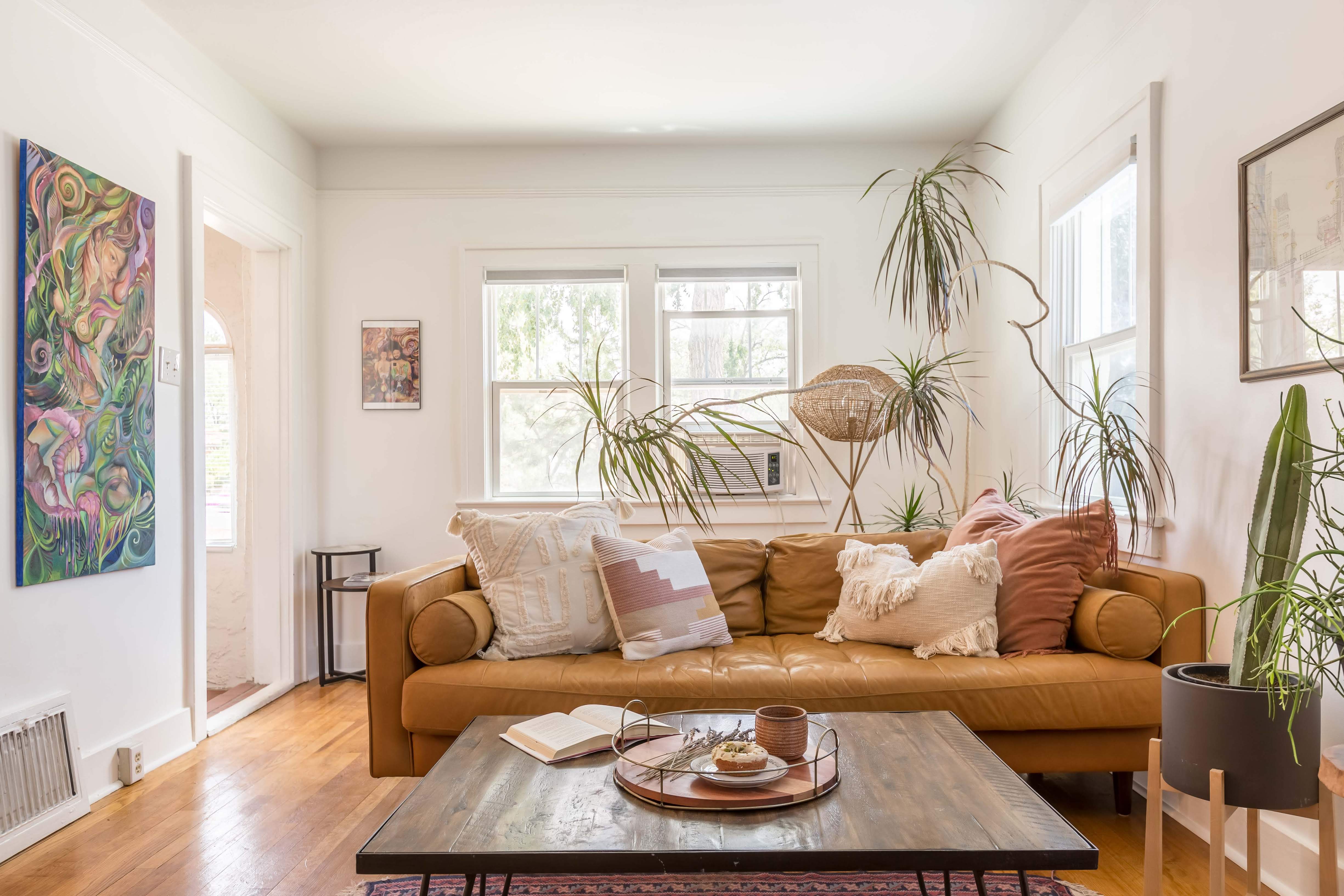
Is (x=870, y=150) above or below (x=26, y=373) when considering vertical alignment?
above

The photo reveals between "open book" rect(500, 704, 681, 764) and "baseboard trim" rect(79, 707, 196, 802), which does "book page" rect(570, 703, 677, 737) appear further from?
"baseboard trim" rect(79, 707, 196, 802)

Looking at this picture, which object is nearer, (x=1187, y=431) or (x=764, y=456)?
(x=1187, y=431)

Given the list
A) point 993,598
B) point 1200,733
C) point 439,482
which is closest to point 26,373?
point 439,482

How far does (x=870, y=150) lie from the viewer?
4.66 meters

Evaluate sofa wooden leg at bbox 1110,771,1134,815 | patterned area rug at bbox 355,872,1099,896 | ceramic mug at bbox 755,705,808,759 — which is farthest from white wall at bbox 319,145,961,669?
ceramic mug at bbox 755,705,808,759

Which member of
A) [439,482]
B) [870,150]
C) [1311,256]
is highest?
[870,150]

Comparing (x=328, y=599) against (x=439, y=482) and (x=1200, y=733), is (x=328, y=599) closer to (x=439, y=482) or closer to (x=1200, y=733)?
(x=439, y=482)

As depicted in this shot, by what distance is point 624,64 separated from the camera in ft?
12.3

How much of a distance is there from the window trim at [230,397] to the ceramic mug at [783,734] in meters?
4.01

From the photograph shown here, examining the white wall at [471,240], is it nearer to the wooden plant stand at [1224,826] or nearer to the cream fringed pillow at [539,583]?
the cream fringed pillow at [539,583]

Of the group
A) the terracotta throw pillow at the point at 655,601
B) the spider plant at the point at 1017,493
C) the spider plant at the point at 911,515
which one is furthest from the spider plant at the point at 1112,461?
the terracotta throw pillow at the point at 655,601

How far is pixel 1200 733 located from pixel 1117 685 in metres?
0.60

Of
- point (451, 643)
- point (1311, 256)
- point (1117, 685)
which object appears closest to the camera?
point (1311, 256)

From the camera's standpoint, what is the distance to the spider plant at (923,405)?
11.3ft
